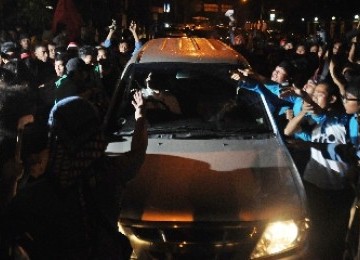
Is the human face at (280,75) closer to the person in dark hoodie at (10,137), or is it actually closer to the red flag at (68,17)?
the person in dark hoodie at (10,137)

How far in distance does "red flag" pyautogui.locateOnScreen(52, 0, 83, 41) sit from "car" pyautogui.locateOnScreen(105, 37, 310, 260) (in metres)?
6.00

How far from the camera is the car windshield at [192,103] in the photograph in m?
4.31

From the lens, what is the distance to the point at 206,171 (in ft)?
11.8

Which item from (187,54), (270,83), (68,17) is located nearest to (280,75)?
(270,83)

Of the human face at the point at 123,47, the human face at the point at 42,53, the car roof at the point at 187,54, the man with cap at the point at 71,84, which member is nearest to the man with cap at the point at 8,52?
the human face at the point at 42,53

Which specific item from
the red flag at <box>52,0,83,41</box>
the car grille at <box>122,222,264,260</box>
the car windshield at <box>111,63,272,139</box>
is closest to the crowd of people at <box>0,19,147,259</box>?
the car grille at <box>122,222,264,260</box>

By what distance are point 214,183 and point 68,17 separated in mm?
8123


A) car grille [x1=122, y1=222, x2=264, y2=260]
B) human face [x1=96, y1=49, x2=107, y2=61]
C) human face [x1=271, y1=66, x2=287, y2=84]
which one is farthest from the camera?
human face [x1=96, y1=49, x2=107, y2=61]

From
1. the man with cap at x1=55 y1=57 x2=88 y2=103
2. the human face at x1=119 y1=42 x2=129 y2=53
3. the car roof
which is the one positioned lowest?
the human face at x1=119 y1=42 x2=129 y2=53

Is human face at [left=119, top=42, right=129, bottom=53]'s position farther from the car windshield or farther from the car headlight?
the car headlight

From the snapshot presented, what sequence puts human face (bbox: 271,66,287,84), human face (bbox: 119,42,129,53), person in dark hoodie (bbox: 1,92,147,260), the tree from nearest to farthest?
person in dark hoodie (bbox: 1,92,147,260) → human face (bbox: 271,66,287,84) → human face (bbox: 119,42,129,53) → the tree

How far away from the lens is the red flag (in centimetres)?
1053

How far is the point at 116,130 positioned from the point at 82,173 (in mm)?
2056

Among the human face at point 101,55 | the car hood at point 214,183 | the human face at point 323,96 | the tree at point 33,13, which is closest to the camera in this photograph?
the car hood at point 214,183
